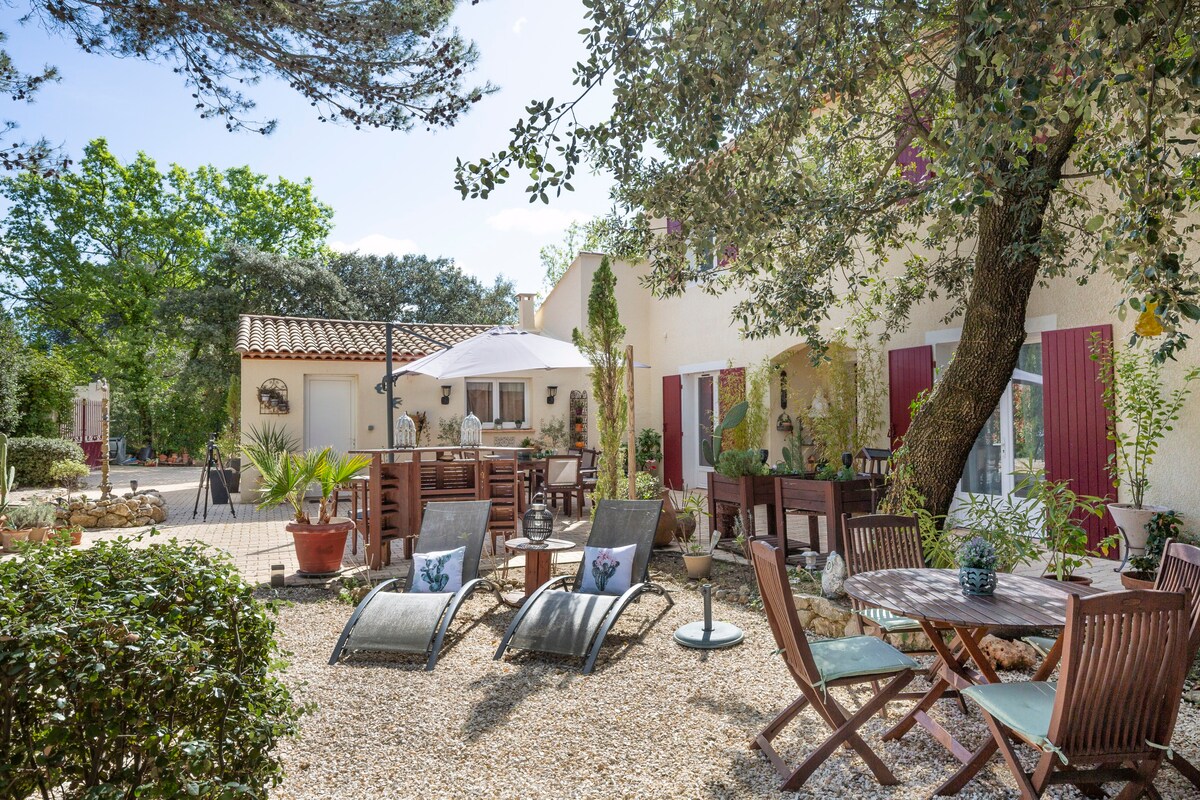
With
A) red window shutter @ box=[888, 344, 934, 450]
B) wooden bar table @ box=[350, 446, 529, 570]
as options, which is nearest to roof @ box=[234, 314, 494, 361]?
wooden bar table @ box=[350, 446, 529, 570]

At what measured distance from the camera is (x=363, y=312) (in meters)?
25.5

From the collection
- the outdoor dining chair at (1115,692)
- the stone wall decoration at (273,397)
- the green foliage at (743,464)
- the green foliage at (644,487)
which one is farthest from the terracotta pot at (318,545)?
the stone wall decoration at (273,397)

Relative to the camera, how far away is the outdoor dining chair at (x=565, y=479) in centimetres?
1037

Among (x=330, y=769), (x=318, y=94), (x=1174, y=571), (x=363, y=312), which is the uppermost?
(x=363, y=312)

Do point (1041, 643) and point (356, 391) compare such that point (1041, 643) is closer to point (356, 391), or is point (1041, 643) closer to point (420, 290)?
point (356, 391)

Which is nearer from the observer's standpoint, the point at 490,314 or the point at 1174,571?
the point at 1174,571

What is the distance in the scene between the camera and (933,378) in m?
8.76

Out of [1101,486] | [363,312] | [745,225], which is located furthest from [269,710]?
[363,312]

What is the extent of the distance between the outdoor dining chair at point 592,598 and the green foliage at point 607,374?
198 cm

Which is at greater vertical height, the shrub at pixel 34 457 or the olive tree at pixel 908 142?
the olive tree at pixel 908 142

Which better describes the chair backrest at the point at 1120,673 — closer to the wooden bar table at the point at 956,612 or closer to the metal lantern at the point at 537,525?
the wooden bar table at the point at 956,612

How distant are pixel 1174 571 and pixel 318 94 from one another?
5732mm

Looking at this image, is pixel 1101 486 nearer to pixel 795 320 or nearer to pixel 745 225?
pixel 795 320

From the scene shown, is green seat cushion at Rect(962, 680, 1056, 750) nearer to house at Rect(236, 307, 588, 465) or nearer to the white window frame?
house at Rect(236, 307, 588, 465)
